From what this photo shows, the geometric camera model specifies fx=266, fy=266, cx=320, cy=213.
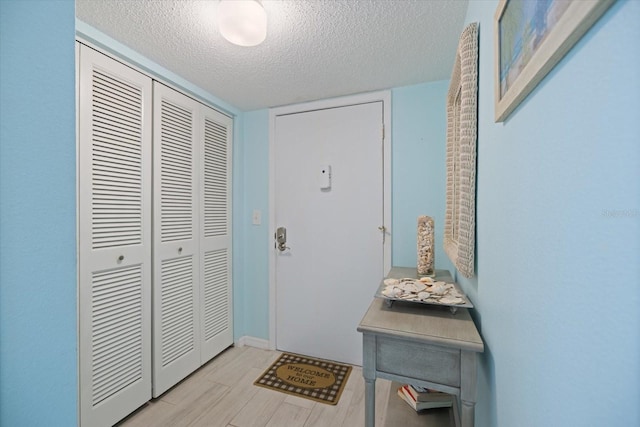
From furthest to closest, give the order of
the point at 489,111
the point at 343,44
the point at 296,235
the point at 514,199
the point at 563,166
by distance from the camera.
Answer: the point at 296,235 → the point at 343,44 → the point at 489,111 → the point at 514,199 → the point at 563,166

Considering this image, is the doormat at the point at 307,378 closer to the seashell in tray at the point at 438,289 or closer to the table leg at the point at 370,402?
the table leg at the point at 370,402

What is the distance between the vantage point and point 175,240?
1.92 m

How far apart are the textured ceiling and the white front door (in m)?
0.32

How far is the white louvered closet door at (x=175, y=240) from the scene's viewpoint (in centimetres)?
178

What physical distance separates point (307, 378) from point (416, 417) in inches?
32.4

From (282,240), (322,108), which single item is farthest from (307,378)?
(322,108)

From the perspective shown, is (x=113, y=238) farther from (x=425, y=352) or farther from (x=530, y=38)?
(x=530, y=38)

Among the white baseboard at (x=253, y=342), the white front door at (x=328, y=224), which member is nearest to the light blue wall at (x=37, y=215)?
the white front door at (x=328, y=224)

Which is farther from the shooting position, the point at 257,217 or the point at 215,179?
the point at 257,217

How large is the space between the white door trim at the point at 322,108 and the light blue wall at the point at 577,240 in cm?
137

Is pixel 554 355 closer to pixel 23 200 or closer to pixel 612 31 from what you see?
pixel 612 31

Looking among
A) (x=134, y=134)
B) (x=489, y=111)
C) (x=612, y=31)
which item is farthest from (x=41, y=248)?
Result: (x=134, y=134)

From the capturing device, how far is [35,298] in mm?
461

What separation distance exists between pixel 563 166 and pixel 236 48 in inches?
67.7
